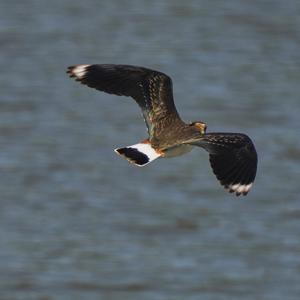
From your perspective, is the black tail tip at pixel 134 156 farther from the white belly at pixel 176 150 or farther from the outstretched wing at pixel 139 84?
the outstretched wing at pixel 139 84

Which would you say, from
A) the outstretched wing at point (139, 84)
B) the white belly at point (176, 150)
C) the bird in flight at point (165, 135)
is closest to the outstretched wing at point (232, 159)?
the bird in flight at point (165, 135)

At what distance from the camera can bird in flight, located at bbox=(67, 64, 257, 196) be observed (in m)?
6.83

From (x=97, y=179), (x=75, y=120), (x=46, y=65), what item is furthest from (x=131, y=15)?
(x=97, y=179)

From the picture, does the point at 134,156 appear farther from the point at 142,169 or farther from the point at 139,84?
the point at 142,169

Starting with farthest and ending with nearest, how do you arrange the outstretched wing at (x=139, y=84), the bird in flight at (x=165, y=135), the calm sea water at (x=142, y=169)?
the calm sea water at (x=142, y=169), the outstretched wing at (x=139, y=84), the bird in flight at (x=165, y=135)

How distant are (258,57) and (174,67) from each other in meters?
1.26

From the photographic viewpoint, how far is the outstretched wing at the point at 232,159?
680 cm

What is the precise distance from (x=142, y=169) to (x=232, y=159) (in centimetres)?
684

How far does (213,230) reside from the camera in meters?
12.8

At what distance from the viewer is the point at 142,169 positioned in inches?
541

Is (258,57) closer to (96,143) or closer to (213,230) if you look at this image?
(96,143)

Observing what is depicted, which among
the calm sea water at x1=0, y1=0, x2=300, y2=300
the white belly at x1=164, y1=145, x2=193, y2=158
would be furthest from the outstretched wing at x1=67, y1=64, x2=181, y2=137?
the calm sea water at x1=0, y1=0, x2=300, y2=300

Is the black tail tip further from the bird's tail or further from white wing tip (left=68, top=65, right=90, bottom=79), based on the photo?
white wing tip (left=68, top=65, right=90, bottom=79)

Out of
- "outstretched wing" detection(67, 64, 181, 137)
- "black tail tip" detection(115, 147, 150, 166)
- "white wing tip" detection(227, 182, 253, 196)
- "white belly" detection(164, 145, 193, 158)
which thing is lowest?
"white wing tip" detection(227, 182, 253, 196)
